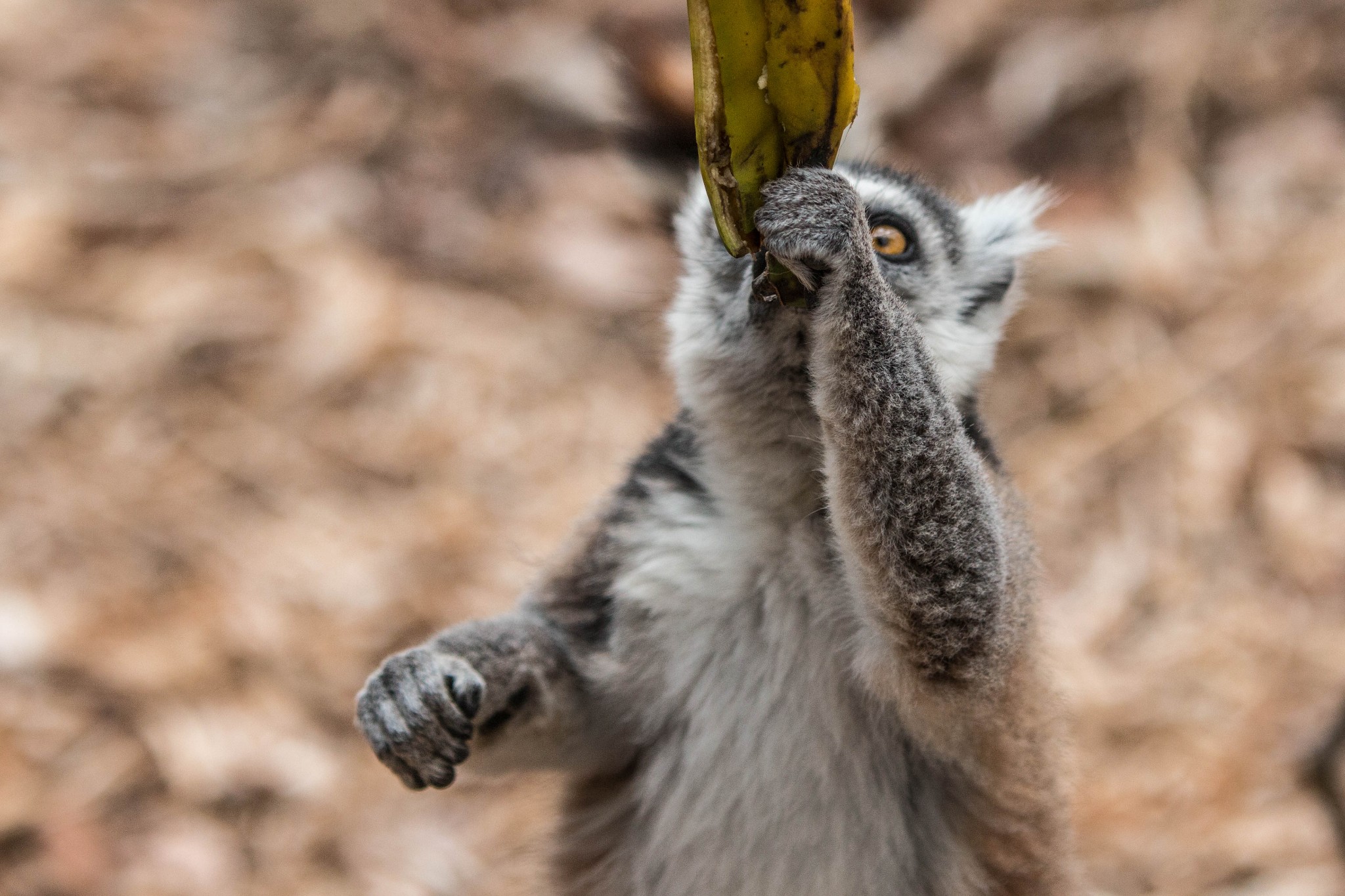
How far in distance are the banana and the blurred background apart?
4.80ft

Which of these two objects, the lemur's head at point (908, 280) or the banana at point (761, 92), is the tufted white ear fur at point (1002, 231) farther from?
the banana at point (761, 92)

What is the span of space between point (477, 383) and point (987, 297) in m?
2.85

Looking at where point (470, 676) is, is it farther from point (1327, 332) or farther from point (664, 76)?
point (1327, 332)

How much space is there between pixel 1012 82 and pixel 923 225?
13.4 feet

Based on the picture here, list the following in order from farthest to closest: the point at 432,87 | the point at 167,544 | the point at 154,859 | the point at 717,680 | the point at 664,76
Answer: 1. the point at 432,87
2. the point at 167,544
3. the point at 154,859
4. the point at 664,76
5. the point at 717,680

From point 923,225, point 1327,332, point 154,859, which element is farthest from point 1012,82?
point 154,859

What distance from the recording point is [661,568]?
2883mm

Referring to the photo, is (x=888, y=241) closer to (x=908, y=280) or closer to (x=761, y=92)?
(x=908, y=280)

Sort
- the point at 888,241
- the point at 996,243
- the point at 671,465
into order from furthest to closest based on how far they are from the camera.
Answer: the point at 996,243 < the point at 671,465 < the point at 888,241

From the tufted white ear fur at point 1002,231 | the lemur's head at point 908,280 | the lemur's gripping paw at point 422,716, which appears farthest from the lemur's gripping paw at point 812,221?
the lemur's gripping paw at point 422,716

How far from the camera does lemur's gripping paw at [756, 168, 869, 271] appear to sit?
2115mm

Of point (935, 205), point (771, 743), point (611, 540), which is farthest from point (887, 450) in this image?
point (935, 205)

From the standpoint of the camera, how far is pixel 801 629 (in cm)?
271

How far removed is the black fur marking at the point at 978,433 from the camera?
273cm
